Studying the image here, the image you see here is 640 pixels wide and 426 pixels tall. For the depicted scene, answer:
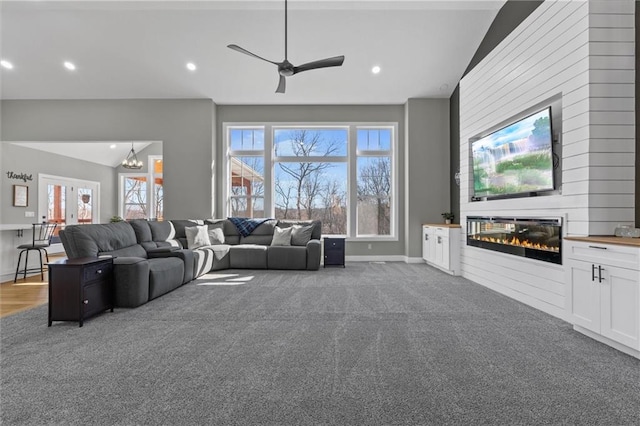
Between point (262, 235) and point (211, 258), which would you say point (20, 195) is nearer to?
point (211, 258)

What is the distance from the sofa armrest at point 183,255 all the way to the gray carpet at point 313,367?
1.01m

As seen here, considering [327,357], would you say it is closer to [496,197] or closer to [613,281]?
[613,281]

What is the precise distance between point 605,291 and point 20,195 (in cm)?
1060

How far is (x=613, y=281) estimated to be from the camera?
2352mm

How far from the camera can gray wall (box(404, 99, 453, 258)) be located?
21.8 feet

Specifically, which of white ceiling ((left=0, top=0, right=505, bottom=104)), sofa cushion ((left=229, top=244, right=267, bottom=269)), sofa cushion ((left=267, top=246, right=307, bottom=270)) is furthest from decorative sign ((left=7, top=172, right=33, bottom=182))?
sofa cushion ((left=267, top=246, right=307, bottom=270))

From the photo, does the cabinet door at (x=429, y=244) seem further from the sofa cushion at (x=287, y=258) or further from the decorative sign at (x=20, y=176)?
the decorative sign at (x=20, y=176)

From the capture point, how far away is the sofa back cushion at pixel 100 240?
138 inches

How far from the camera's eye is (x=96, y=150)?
9219mm

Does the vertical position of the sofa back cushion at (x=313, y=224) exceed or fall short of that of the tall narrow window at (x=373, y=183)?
it falls short

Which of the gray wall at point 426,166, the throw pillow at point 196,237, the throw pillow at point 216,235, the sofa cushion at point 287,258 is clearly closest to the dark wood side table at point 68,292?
the throw pillow at point 196,237

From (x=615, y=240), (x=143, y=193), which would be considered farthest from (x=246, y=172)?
(x=615, y=240)

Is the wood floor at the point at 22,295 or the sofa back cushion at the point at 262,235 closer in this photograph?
the wood floor at the point at 22,295

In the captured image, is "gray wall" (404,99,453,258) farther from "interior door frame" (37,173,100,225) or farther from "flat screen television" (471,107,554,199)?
"interior door frame" (37,173,100,225)
